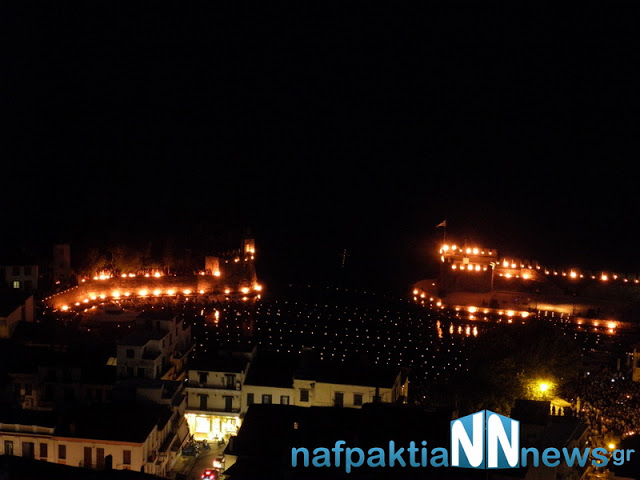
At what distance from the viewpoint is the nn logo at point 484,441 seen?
24.9ft

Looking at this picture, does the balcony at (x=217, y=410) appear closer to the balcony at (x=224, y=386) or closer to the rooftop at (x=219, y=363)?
the balcony at (x=224, y=386)

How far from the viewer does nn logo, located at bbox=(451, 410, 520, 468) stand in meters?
7.59

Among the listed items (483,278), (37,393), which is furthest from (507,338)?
(483,278)

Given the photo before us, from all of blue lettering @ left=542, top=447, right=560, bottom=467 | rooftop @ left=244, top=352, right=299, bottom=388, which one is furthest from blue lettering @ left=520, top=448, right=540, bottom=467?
rooftop @ left=244, top=352, right=299, bottom=388

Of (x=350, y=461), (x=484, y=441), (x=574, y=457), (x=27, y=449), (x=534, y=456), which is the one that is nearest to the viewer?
(x=484, y=441)

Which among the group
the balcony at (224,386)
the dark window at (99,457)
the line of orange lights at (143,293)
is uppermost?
the line of orange lights at (143,293)

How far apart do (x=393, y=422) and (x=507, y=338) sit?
5788mm

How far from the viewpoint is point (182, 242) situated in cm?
3206

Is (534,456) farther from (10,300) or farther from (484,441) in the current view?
(10,300)

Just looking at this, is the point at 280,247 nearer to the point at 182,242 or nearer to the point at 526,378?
the point at 182,242

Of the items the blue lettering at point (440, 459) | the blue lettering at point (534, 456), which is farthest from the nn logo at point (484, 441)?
the blue lettering at point (534, 456)

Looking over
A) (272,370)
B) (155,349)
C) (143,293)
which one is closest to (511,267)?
(143,293)

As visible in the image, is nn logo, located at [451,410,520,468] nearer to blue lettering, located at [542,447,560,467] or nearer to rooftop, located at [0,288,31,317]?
blue lettering, located at [542,447,560,467]

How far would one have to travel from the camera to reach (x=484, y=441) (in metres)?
7.59
